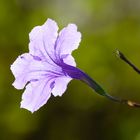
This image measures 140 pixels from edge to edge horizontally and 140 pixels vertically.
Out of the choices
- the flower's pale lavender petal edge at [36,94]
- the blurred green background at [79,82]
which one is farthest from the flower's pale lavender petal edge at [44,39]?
the blurred green background at [79,82]

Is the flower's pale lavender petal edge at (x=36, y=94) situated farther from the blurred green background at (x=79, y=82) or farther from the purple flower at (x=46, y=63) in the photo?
the blurred green background at (x=79, y=82)

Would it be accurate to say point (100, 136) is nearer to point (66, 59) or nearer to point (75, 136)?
point (75, 136)

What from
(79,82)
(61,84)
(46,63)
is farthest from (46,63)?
(79,82)

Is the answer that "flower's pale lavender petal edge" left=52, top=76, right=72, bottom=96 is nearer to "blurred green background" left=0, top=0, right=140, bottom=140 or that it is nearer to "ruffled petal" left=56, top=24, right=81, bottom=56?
"ruffled petal" left=56, top=24, right=81, bottom=56

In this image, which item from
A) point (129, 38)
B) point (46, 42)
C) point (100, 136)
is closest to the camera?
point (46, 42)

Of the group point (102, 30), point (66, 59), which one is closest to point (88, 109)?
point (102, 30)

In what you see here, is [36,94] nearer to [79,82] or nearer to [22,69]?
[22,69]
